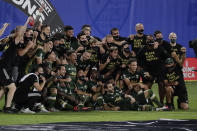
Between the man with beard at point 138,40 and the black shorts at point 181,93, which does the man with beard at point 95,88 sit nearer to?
the man with beard at point 138,40

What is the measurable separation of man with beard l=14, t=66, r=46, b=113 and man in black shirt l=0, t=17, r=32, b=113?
1.18ft

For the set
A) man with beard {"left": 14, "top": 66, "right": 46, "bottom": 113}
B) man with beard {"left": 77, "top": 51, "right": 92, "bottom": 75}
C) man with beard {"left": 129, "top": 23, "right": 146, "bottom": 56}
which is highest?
man with beard {"left": 129, "top": 23, "right": 146, "bottom": 56}

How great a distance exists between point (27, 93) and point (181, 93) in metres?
3.89

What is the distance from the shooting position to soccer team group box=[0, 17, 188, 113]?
963 centimetres

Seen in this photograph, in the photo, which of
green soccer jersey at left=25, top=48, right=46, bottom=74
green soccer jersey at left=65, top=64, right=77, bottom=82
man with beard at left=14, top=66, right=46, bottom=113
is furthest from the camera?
green soccer jersey at left=65, top=64, right=77, bottom=82

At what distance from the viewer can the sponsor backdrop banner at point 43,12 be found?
1581 centimetres

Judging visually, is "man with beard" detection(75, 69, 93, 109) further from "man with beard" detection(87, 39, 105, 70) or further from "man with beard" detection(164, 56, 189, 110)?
"man with beard" detection(164, 56, 189, 110)

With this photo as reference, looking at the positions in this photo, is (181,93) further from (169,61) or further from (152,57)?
(152,57)

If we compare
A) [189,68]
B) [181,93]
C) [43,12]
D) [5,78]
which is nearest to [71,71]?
[5,78]

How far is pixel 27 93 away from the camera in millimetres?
9672

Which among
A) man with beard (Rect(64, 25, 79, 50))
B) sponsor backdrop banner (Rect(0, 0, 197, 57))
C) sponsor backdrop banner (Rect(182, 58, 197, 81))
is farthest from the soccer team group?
sponsor backdrop banner (Rect(182, 58, 197, 81))

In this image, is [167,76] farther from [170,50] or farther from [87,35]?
[87,35]

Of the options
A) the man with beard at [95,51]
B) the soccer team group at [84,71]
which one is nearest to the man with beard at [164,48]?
the soccer team group at [84,71]

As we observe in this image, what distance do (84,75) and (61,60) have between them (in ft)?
2.08
